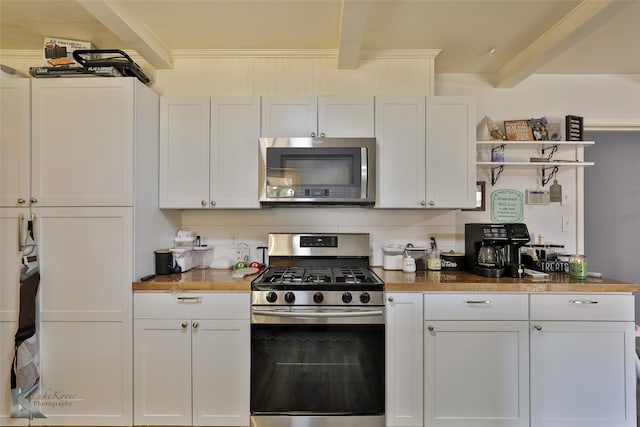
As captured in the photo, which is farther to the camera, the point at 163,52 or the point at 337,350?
the point at 163,52

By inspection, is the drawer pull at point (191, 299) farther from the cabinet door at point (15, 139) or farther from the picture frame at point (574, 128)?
the picture frame at point (574, 128)

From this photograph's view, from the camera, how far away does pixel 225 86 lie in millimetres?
2381

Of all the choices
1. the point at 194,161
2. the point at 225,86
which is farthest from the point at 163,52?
the point at 194,161

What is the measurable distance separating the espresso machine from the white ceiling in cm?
119

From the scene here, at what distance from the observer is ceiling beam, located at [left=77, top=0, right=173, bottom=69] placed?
5.42ft

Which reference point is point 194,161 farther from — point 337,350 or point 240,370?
point 337,350

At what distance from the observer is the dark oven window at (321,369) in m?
1.83

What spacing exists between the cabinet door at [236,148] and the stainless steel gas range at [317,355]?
2.37 ft

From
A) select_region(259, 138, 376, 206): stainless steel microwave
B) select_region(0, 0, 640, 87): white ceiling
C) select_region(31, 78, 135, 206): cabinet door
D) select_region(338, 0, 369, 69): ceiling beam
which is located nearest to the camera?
select_region(338, 0, 369, 69): ceiling beam

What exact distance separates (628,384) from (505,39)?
2295 millimetres

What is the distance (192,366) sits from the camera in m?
1.87

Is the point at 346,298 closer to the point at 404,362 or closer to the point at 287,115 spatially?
the point at 404,362

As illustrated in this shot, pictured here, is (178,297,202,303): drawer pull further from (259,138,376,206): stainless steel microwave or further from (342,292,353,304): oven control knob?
(342,292,353,304): oven control knob

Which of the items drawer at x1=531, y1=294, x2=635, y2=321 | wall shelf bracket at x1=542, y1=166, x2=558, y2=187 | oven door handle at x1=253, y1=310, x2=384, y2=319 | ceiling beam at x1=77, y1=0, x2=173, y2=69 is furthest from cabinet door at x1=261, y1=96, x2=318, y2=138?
wall shelf bracket at x1=542, y1=166, x2=558, y2=187
